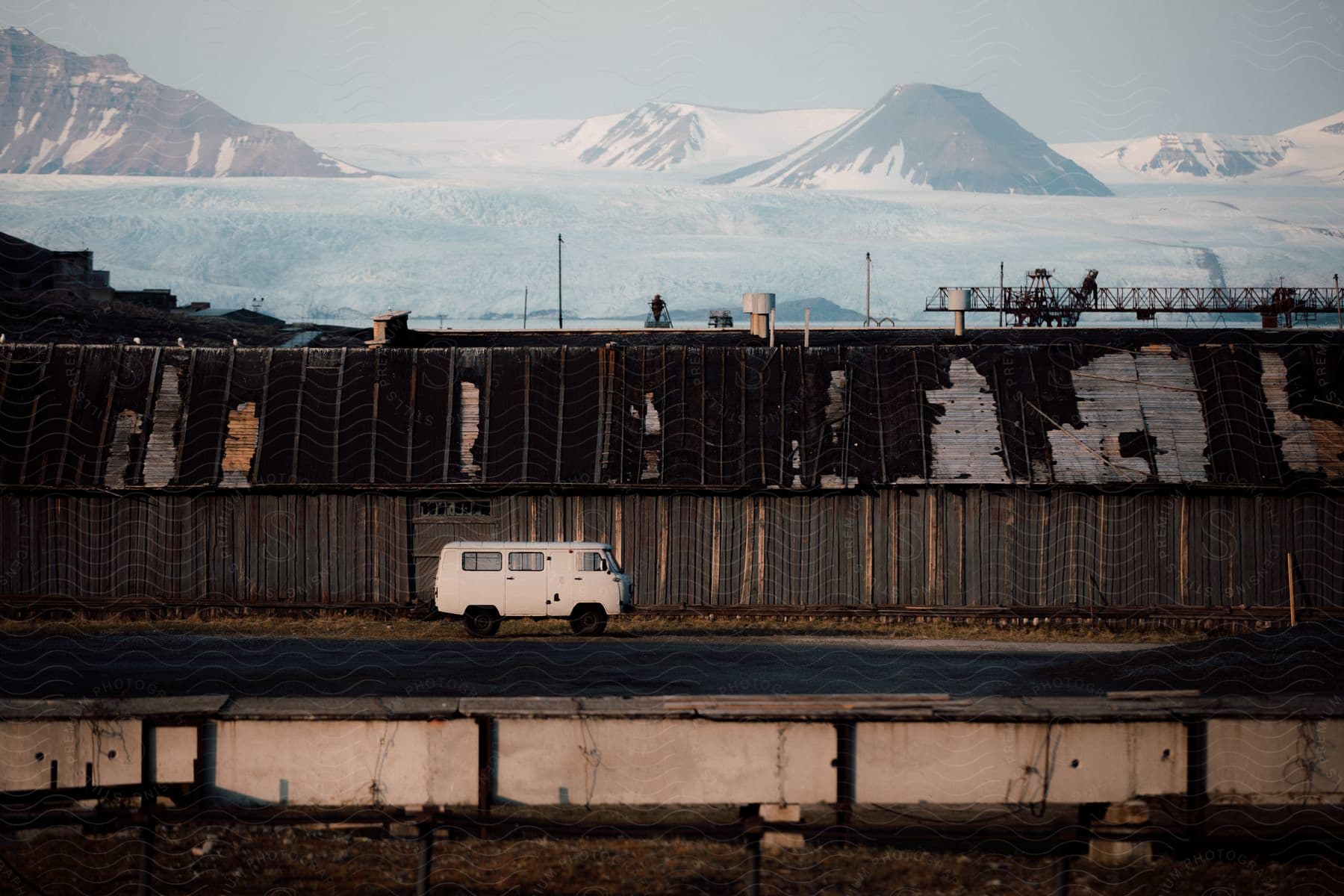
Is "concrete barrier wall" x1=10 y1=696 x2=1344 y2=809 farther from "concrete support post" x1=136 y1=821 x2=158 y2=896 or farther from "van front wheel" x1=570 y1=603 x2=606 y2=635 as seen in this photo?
"van front wheel" x1=570 y1=603 x2=606 y2=635

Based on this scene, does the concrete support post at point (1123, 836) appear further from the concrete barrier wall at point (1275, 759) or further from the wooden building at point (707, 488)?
the wooden building at point (707, 488)

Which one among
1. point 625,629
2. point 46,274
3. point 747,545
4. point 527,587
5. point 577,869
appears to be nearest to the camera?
point 577,869

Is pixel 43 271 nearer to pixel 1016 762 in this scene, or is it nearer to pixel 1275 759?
pixel 1016 762

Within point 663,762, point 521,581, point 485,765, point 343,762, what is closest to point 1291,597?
point 521,581

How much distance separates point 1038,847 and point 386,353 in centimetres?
2436

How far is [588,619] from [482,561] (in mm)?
2622

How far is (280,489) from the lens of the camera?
3431 cm

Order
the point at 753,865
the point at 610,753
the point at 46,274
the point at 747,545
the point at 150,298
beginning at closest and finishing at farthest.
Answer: the point at 753,865 < the point at 610,753 < the point at 747,545 < the point at 46,274 < the point at 150,298

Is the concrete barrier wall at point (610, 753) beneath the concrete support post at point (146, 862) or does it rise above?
above

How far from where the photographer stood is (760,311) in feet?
160

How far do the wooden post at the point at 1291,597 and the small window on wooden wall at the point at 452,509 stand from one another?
19.0 meters

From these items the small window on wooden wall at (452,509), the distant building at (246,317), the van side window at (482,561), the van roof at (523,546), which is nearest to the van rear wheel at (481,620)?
the van side window at (482,561)

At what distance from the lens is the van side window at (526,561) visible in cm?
2997

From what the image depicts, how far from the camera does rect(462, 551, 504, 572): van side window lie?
30016 mm
